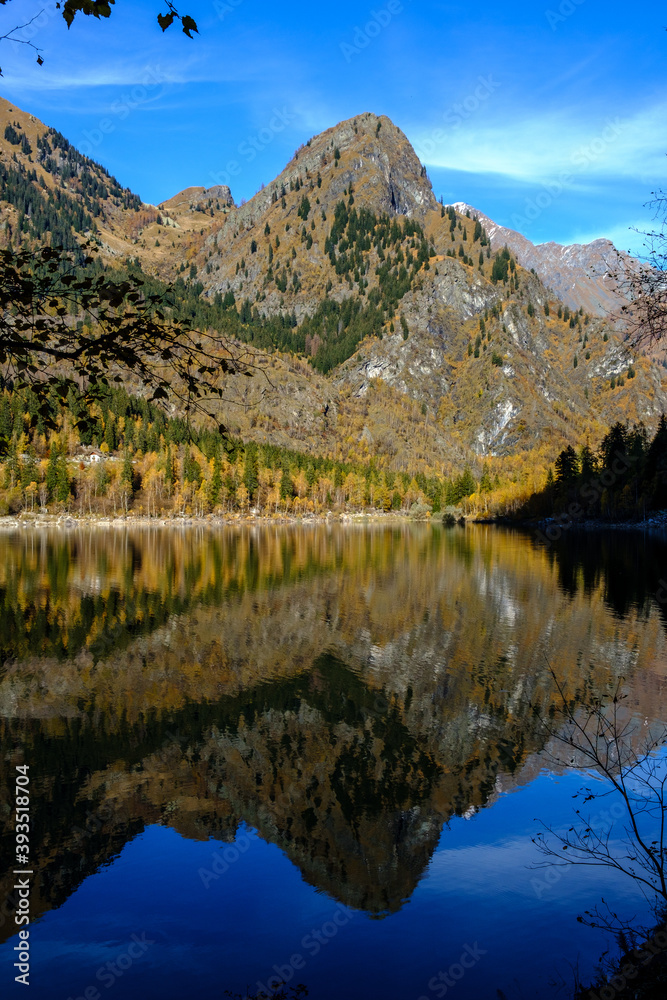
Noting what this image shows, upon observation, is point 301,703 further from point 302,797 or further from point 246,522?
point 246,522

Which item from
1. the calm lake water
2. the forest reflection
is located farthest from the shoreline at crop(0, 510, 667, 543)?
the calm lake water

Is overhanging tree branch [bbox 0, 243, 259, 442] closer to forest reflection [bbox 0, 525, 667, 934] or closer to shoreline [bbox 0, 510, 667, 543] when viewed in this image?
forest reflection [bbox 0, 525, 667, 934]

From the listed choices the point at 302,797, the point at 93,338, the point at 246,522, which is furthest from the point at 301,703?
the point at 246,522

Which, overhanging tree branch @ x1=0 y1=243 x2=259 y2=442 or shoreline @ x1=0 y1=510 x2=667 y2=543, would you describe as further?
shoreline @ x1=0 y1=510 x2=667 y2=543

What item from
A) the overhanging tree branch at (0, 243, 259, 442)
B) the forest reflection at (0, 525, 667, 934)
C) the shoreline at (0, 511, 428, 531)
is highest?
the overhanging tree branch at (0, 243, 259, 442)

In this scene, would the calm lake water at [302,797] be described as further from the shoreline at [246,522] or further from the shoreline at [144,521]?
the shoreline at [144,521]

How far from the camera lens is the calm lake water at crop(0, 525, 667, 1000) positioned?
34.7 feet

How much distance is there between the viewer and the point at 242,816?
15.6 meters

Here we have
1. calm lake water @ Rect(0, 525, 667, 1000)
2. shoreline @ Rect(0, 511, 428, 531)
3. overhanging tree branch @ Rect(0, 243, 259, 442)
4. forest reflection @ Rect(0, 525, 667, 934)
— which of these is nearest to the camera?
overhanging tree branch @ Rect(0, 243, 259, 442)

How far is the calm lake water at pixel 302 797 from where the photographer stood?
10.6 m

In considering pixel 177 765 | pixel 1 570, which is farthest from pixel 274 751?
pixel 1 570

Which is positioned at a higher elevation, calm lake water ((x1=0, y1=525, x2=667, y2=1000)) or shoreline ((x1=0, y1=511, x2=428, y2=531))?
calm lake water ((x1=0, y1=525, x2=667, y2=1000))

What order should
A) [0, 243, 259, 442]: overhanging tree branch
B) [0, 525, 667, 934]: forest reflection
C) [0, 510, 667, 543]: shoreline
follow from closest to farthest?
1. [0, 243, 259, 442]: overhanging tree branch
2. [0, 525, 667, 934]: forest reflection
3. [0, 510, 667, 543]: shoreline

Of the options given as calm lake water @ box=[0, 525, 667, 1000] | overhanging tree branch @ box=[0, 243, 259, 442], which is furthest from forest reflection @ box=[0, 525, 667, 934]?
overhanging tree branch @ box=[0, 243, 259, 442]
